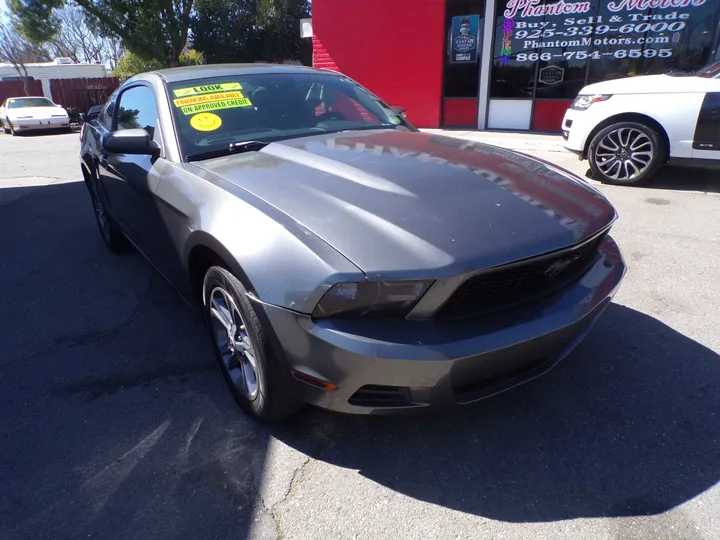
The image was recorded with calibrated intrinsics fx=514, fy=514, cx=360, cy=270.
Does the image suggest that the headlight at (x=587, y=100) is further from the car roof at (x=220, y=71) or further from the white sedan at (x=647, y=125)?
the car roof at (x=220, y=71)

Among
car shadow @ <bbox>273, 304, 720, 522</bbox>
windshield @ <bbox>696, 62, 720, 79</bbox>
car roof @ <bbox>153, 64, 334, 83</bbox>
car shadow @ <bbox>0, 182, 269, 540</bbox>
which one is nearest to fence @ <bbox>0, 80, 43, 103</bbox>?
car shadow @ <bbox>0, 182, 269, 540</bbox>

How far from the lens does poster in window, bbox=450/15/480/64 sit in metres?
11.9

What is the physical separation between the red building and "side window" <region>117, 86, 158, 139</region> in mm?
9732

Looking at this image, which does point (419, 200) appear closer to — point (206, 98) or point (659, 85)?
point (206, 98)

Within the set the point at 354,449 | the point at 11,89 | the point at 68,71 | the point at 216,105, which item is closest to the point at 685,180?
the point at 216,105

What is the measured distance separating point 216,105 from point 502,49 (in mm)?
10426

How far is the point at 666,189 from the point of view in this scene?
6.51 meters

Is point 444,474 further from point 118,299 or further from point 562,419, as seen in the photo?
point 118,299

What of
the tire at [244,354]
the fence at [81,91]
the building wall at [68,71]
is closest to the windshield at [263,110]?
the tire at [244,354]

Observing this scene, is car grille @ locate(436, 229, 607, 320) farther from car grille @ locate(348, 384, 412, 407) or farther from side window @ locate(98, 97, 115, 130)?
side window @ locate(98, 97, 115, 130)

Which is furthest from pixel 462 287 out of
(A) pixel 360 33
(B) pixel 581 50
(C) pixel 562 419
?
(A) pixel 360 33

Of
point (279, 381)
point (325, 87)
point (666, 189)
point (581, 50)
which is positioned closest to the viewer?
point (279, 381)

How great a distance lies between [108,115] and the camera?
14.9ft

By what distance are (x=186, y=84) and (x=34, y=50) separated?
57073 millimetres
